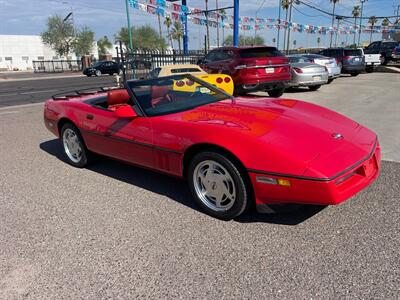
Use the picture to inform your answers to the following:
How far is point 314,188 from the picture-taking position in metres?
2.50

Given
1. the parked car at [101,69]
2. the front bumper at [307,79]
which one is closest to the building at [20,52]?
the parked car at [101,69]

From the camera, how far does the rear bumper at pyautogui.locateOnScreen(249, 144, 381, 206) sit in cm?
249

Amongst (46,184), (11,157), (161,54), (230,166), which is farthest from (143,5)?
(230,166)

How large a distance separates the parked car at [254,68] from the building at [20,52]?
213ft

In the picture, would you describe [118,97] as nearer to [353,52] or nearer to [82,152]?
[82,152]

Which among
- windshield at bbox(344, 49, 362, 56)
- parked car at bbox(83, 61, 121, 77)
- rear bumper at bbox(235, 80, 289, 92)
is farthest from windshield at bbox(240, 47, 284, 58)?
parked car at bbox(83, 61, 121, 77)

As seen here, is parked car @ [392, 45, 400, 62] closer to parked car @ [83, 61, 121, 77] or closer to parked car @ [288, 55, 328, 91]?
parked car @ [288, 55, 328, 91]

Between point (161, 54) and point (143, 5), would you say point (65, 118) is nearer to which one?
point (161, 54)

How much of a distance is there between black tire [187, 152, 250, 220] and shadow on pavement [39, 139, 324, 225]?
15 cm

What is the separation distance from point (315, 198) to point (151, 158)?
68.8 inches

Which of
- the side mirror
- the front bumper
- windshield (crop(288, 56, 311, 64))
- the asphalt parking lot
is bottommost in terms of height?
the asphalt parking lot

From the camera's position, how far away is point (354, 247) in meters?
2.60

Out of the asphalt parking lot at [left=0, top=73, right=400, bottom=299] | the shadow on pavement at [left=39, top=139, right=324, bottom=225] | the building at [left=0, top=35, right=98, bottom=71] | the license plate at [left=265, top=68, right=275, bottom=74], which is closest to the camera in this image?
the asphalt parking lot at [left=0, top=73, right=400, bottom=299]

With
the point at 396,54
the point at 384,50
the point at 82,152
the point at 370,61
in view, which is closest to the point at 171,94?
the point at 82,152
